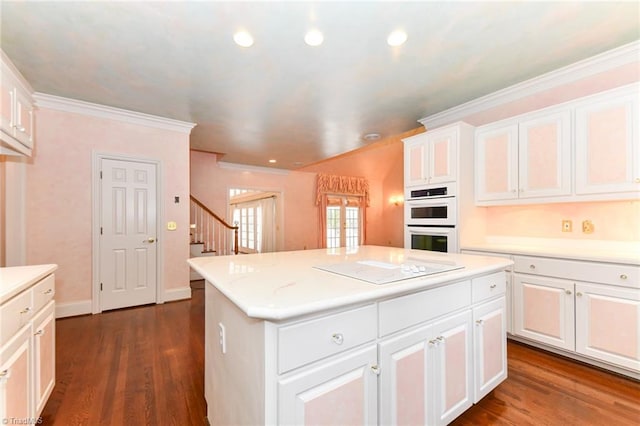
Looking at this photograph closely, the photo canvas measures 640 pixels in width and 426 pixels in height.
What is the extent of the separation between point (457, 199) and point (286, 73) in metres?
2.12

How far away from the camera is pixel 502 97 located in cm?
301

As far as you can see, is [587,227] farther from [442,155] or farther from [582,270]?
[442,155]

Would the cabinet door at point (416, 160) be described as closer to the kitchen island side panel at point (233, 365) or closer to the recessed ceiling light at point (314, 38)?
the recessed ceiling light at point (314, 38)

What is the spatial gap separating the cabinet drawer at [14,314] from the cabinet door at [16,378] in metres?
0.04

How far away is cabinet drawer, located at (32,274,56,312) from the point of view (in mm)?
1469

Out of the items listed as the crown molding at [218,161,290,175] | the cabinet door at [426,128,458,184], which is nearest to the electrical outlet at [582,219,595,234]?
the cabinet door at [426,128,458,184]

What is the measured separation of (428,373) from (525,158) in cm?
236

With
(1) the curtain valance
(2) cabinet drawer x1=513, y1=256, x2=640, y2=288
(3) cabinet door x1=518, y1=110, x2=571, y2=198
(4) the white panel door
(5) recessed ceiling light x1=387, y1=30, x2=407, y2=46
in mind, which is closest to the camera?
(2) cabinet drawer x1=513, y1=256, x2=640, y2=288

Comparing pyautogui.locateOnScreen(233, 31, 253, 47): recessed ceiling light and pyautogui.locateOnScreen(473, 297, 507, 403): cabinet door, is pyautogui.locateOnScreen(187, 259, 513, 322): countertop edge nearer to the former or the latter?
pyautogui.locateOnScreen(473, 297, 507, 403): cabinet door

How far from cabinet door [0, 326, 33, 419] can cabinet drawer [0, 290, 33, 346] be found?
0.04 meters

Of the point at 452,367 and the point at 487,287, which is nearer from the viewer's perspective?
the point at 452,367

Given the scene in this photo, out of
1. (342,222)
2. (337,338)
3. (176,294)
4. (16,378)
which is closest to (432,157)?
(337,338)

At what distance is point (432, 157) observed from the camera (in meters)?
3.15

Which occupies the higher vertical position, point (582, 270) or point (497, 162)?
point (497, 162)
